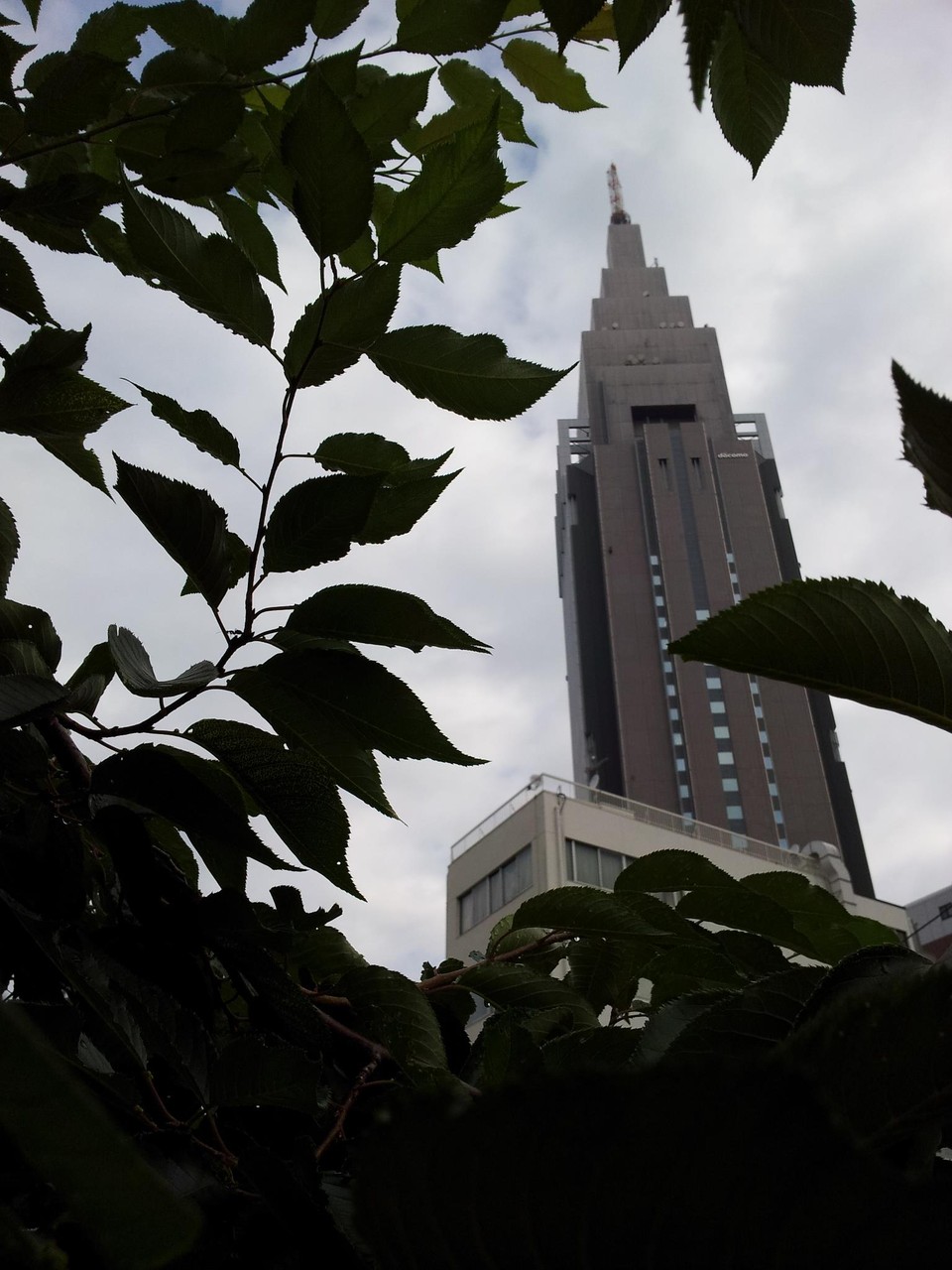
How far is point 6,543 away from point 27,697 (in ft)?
1.00

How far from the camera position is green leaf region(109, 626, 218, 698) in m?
0.62

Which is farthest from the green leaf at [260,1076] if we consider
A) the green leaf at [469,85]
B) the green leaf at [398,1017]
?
the green leaf at [469,85]

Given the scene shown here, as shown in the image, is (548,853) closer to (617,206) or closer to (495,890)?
(495,890)

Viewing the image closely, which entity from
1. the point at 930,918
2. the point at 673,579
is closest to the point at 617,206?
the point at 673,579

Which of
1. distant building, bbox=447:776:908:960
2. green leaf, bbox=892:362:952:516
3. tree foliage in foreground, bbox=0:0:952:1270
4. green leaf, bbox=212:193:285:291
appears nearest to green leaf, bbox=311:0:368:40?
tree foliage in foreground, bbox=0:0:952:1270

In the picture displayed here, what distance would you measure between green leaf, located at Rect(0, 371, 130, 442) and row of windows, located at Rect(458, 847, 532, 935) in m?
17.2

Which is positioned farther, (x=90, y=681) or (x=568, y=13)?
(x=90, y=681)

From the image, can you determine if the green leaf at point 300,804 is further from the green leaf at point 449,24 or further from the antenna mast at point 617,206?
the antenna mast at point 617,206

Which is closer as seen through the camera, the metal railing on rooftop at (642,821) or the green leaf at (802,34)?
the green leaf at (802,34)

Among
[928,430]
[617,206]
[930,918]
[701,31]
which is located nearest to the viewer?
[928,430]

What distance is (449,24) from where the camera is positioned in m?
0.84

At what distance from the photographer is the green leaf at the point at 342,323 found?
0.67 meters

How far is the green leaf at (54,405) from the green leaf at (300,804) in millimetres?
331

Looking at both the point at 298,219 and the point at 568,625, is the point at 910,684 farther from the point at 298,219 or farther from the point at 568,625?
the point at 568,625
